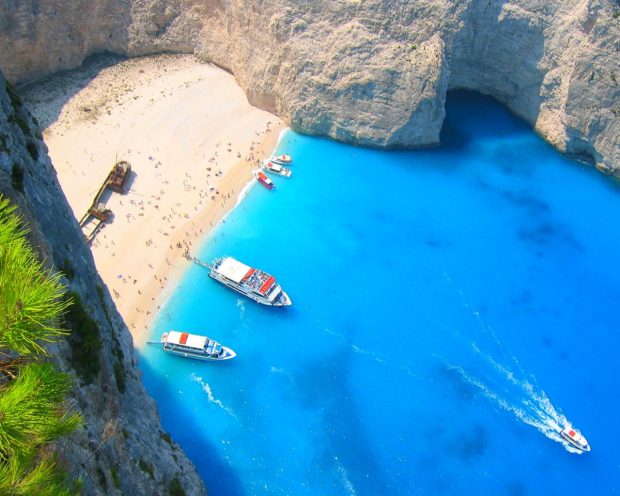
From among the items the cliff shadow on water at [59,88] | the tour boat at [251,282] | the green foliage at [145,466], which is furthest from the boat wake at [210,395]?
the cliff shadow on water at [59,88]

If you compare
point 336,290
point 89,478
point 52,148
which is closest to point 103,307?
point 89,478

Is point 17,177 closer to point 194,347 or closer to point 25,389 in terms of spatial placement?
point 25,389

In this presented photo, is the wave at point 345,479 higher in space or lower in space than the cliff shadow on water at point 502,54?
lower

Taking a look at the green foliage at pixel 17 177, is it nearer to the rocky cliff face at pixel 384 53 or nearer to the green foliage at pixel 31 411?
the green foliage at pixel 31 411

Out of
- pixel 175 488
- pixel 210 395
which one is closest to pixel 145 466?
pixel 175 488

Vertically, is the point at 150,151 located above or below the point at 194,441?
above

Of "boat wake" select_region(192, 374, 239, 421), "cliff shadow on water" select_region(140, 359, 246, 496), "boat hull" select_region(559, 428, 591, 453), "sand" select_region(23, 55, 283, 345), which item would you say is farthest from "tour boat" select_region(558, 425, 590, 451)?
"sand" select_region(23, 55, 283, 345)
